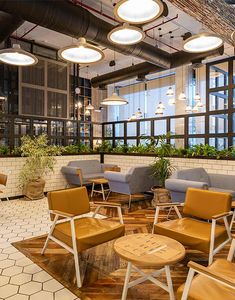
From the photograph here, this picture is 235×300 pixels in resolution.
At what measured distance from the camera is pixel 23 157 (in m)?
6.43

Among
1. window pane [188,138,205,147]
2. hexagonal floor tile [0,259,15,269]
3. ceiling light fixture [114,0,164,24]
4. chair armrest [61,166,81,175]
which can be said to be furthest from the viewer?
chair armrest [61,166,81,175]

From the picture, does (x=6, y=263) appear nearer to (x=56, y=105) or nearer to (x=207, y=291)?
(x=207, y=291)

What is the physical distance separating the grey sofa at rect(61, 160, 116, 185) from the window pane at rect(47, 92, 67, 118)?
6.65 ft

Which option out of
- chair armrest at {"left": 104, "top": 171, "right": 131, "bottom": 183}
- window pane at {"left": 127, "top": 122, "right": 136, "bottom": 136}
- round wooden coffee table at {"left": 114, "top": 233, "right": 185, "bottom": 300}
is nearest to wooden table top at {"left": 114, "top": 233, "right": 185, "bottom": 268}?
round wooden coffee table at {"left": 114, "top": 233, "right": 185, "bottom": 300}

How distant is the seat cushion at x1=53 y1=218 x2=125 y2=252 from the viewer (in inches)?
106

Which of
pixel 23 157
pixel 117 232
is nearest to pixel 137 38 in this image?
pixel 117 232

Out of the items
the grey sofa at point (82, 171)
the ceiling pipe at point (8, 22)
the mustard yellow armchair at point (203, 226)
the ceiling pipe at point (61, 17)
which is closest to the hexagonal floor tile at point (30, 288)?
the mustard yellow armchair at point (203, 226)

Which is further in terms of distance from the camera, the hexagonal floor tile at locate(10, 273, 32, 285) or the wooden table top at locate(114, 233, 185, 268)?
the hexagonal floor tile at locate(10, 273, 32, 285)

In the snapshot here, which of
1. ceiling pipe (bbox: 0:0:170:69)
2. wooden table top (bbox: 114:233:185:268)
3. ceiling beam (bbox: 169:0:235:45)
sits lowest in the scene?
wooden table top (bbox: 114:233:185:268)

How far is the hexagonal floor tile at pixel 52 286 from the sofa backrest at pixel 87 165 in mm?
4818

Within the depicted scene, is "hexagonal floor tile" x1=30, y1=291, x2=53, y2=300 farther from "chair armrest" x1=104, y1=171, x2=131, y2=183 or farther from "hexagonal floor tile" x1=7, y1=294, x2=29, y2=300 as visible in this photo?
"chair armrest" x1=104, y1=171, x2=131, y2=183

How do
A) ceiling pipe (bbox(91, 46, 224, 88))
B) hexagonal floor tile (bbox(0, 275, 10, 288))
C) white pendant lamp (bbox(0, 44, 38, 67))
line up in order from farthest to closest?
1. ceiling pipe (bbox(91, 46, 224, 88))
2. white pendant lamp (bbox(0, 44, 38, 67))
3. hexagonal floor tile (bbox(0, 275, 10, 288))

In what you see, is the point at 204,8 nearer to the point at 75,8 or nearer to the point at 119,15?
the point at 119,15

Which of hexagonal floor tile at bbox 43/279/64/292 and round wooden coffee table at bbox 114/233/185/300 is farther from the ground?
round wooden coffee table at bbox 114/233/185/300
